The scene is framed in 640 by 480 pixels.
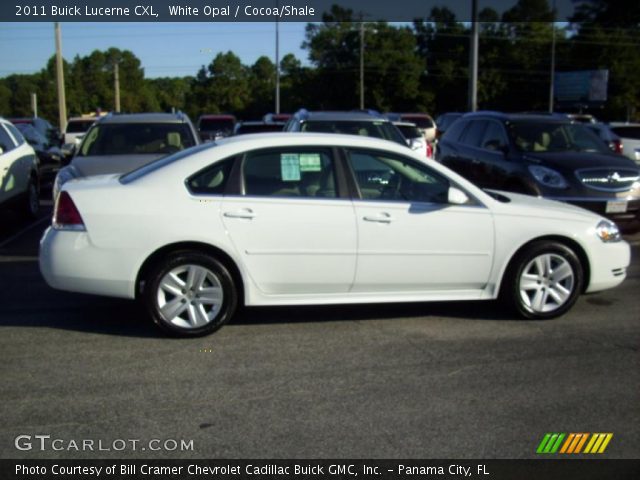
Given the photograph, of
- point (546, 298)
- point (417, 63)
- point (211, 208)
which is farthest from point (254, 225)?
point (417, 63)

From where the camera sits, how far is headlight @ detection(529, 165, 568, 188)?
944cm

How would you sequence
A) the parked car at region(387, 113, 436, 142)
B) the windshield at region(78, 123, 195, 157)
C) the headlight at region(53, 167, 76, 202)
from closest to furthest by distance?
the headlight at region(53, 167, 76, 202) < the windshield at region(78, 123, 195, 157) < the parked car at region(387, 113, 436, 142)

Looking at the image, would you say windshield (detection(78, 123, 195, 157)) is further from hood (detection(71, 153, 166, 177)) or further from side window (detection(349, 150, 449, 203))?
side window (detection(349, 150, 449, 203))

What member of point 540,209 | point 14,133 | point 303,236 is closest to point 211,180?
point 303,236

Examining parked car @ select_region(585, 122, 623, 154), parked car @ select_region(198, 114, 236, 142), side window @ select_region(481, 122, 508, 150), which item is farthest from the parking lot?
parked car @ select_region(198, 114, 236, 142)

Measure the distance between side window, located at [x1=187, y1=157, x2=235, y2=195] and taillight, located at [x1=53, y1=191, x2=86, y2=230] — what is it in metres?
0.87

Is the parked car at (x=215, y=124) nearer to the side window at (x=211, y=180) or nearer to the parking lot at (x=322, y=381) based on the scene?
the parking lot at (x=322, y=381)

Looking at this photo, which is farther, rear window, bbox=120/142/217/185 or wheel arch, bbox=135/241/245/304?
rear window, bbox=120/142/217/185

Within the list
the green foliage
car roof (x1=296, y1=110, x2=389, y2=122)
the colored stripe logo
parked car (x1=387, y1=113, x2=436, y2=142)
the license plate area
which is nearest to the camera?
the colored stripe logo

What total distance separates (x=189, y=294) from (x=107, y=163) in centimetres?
396

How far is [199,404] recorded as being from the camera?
4410 mm

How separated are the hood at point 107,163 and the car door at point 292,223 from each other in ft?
11.1

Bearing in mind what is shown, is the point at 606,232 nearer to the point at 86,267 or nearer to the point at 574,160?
the point at 574,160
